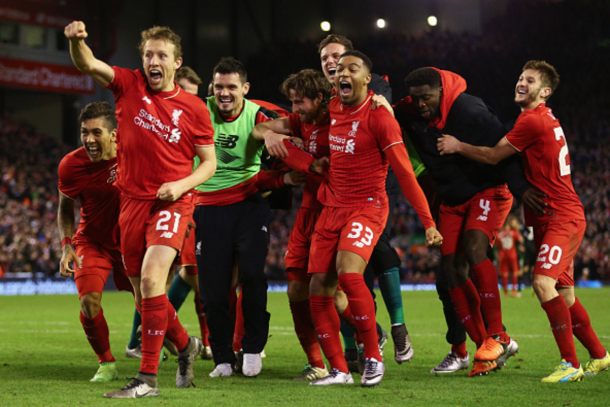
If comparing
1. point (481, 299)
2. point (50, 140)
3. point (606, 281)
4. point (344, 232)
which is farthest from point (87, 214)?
point (50, 140)

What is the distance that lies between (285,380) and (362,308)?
97 centimetres

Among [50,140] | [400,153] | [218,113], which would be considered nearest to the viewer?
[400,153]

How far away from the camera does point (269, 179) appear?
6.64m

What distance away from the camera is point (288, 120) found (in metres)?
6.51

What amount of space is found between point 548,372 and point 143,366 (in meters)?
3.27

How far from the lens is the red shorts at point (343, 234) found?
547 centimetres

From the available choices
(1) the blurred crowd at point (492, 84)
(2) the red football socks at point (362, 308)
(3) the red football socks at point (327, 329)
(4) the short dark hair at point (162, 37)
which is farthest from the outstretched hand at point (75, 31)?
(1) the blurred crowd at point (492, 84)

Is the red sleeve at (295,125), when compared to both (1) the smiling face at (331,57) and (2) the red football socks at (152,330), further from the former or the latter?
(2) the red football socks at (152,330)

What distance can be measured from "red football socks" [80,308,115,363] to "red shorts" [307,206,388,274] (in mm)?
1731

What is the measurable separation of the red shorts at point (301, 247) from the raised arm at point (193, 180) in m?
1.08

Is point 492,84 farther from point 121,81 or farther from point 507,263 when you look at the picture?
point 121,81

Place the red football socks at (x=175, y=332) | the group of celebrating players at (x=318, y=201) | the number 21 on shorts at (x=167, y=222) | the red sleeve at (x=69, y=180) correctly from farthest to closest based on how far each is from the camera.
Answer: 1. the red sleeve at (x=69, y=180)
2. the red football socks at (x=175, y=332)
3. the group of celebrating players at (x=318, y=201)
4. the number 21 on shorts at (x=167, y=222)

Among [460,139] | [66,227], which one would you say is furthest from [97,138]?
[460,139]

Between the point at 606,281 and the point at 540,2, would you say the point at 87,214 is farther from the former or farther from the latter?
the point at 540,2
